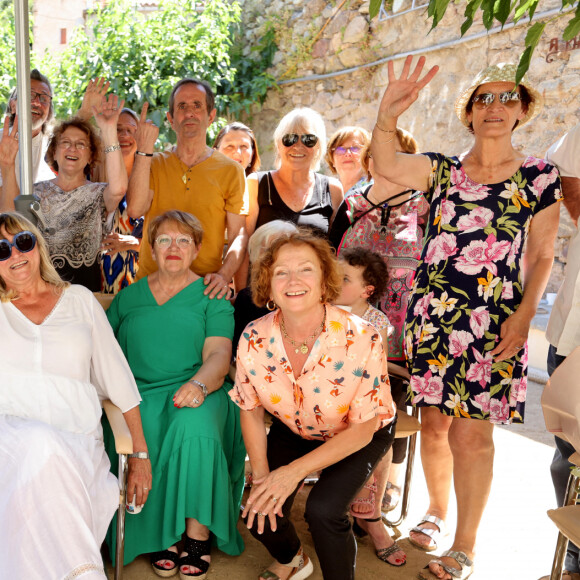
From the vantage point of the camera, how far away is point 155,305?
3080 millimetres

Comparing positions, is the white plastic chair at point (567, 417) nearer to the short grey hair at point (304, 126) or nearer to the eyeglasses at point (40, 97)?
the short grey hair at point (304, 126)

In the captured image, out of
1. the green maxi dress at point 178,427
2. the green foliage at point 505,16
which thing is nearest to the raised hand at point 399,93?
the green foliage at point 505,16

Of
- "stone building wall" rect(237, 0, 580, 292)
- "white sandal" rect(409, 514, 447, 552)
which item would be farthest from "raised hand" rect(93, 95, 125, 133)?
"stone building wall" rect(237, 0, 580, 292)

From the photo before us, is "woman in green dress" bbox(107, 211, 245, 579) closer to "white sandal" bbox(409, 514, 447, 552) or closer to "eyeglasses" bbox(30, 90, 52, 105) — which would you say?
"white sandal" bbox(409, 514, 447, 552)

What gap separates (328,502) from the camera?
2.37m

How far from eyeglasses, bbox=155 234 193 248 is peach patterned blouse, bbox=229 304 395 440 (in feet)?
2.20

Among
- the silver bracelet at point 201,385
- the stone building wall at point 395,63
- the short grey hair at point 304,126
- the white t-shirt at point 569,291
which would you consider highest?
the stone building wall at point 395,63

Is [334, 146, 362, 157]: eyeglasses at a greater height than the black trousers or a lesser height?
greater

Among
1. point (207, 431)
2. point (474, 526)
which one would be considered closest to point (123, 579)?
point (207, 431)

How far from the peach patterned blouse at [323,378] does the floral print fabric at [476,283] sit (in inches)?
12.9

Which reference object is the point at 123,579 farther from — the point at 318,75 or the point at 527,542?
the point at 318,75

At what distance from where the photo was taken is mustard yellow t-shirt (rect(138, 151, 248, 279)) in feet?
11.3

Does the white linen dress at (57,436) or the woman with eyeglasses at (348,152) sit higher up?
the woman with eyeglasses at (348,152)

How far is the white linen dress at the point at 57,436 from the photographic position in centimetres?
208
